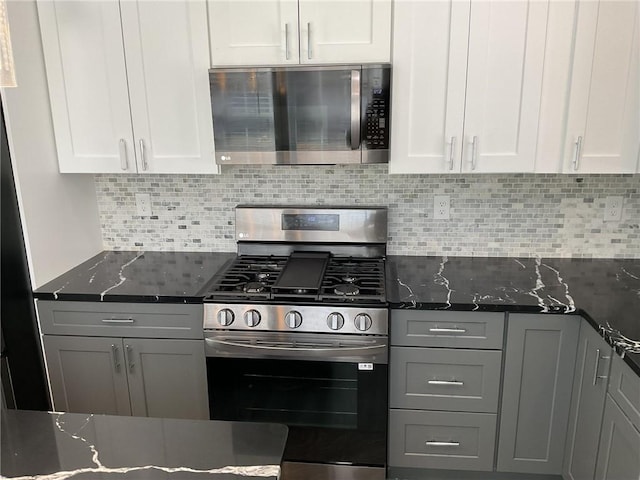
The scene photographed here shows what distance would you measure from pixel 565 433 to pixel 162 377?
1.72 meters

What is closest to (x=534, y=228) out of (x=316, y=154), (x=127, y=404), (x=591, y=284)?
(x=591, y=284)

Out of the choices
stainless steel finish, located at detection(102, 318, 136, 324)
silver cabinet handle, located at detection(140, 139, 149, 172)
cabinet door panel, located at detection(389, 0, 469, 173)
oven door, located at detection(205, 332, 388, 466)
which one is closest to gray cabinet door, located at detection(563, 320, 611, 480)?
oven door, located at detection(205, 332, 388, 466)

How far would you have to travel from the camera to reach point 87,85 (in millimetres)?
2113

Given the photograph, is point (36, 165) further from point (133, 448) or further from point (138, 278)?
point (133, 448)

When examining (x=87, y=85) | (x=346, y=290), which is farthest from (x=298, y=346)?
(x=87, y=85)

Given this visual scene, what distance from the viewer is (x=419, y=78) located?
1.97 m

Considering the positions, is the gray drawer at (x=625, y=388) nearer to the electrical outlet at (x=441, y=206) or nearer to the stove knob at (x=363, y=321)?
the stove knob at (x=363, y=321)

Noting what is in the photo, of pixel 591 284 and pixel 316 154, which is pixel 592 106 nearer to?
pixel 591 284

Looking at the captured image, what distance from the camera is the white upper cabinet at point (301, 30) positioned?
6.30ft

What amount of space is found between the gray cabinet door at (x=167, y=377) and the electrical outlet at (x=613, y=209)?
→ 198cm

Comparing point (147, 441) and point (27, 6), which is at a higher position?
point (27, 6)

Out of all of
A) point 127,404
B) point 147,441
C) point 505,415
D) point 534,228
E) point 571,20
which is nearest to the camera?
point 147,441

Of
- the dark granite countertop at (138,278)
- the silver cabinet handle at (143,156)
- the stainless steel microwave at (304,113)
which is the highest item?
the stainless steel microwave at (304,113)

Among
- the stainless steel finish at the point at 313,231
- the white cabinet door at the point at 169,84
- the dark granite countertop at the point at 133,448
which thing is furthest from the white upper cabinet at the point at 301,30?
the dark granite countertop at the point at 133,448
